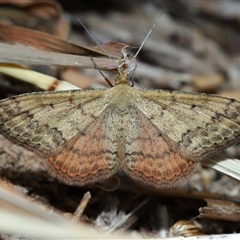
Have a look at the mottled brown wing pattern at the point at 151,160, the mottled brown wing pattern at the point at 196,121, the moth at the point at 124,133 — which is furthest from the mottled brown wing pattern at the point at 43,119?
the mottled brown wing pattern at the point at 196,121

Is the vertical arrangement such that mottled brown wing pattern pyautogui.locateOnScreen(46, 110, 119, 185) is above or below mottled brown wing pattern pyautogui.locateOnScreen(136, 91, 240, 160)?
below

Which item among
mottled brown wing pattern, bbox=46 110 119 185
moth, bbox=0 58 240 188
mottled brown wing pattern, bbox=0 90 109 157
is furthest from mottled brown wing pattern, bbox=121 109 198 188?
mottled brown wing pattern, bbox=0 90 109 157

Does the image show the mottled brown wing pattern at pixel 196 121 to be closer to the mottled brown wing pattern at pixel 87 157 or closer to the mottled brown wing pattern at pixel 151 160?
the mottled brown wing pattern at pixel 151 160

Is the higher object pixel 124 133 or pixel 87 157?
pixel 124 133

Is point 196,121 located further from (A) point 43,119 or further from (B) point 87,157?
(A) point 43,119

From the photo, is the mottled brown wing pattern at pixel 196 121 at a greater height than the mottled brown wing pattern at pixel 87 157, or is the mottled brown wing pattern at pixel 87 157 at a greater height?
the mottled brown wing pattern at pixel 196 121

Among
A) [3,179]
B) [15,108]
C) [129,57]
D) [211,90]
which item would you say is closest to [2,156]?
[3,179]

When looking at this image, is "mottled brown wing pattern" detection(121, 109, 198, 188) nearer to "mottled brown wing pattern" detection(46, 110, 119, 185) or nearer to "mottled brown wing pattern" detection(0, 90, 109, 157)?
"mottled brown wing pattern" detection(46, 110, 119, 185)

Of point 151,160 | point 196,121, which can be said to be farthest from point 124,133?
point 196,121
